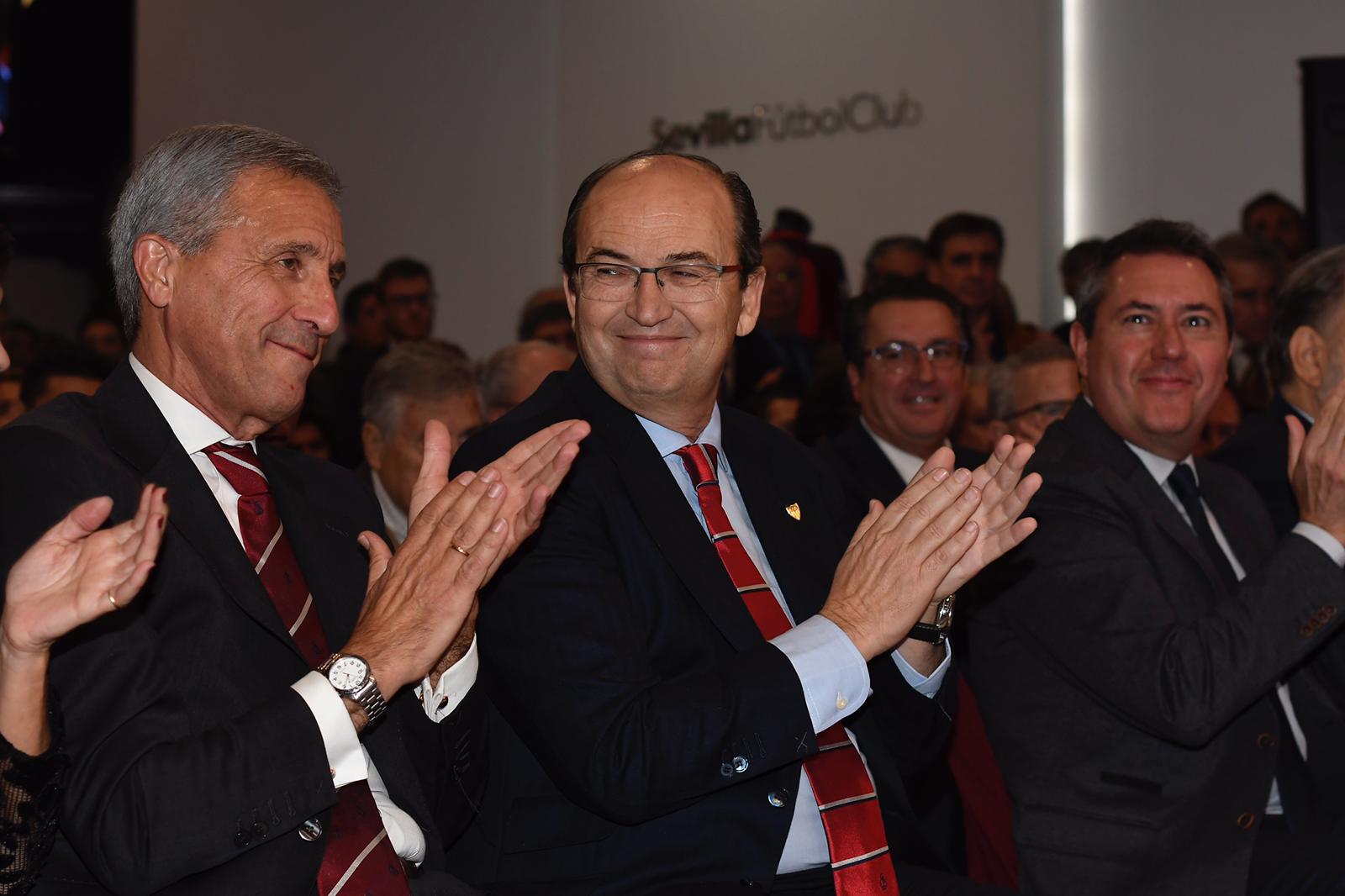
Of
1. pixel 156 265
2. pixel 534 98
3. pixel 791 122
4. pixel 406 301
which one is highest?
pixel 534 98

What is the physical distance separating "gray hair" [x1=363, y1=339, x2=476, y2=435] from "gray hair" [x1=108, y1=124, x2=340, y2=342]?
1.69 meters

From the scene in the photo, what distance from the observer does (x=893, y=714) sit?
93.7 inches

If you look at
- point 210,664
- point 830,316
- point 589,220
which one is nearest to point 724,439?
point 589,220

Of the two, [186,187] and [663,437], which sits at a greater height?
[186,187]

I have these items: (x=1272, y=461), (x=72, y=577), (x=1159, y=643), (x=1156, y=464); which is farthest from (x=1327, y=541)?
(x=72, y=577)

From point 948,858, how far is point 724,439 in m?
1.10

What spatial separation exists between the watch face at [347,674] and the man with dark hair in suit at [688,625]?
12.5 inches

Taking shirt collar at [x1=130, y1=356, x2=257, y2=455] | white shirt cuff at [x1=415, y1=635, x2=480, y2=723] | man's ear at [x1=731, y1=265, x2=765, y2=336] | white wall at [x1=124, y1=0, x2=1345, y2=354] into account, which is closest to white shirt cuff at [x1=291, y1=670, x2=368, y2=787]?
white shirt cuff at [x1=415, y1=635, x2=480, y2=723]

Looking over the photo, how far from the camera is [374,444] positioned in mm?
3887

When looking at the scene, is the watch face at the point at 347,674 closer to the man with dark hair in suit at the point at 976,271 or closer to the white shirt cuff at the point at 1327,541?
the white shirt cuff at the point at 1327,541

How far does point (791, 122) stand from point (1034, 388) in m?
4.30

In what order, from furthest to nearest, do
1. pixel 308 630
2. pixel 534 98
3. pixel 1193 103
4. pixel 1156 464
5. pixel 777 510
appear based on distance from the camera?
pixel 534 98
pixel 1193 103
pixel 1156 464
pixel 777 510
pixel 308 630

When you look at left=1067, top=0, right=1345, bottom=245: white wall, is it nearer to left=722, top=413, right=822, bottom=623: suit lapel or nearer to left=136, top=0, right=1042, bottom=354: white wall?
left=136, top=0, right=1042, bottom=354: white wall

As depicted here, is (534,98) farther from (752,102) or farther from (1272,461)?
(1272,461)
